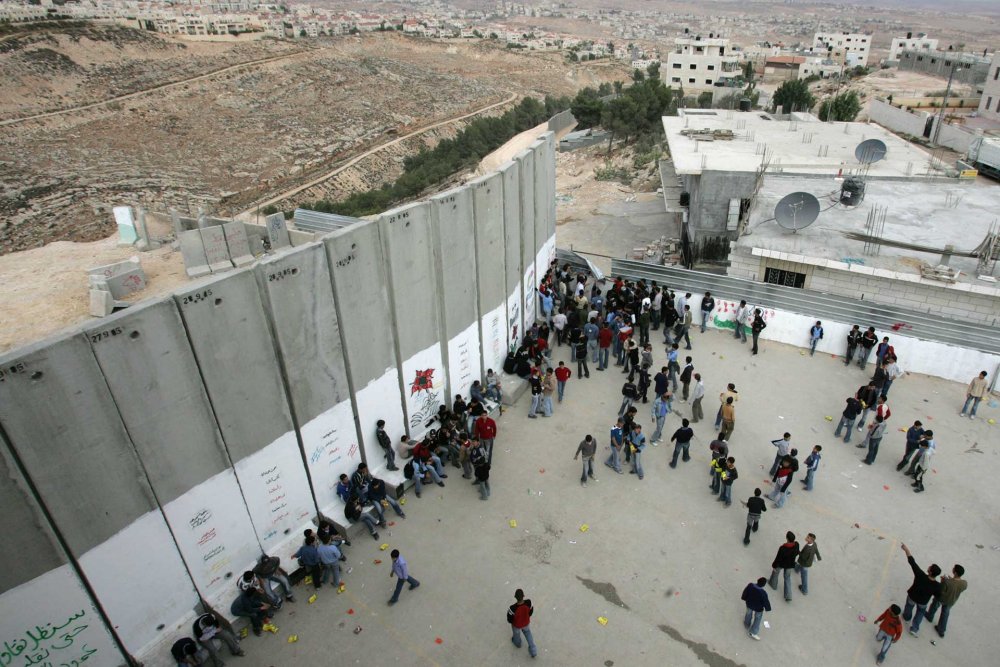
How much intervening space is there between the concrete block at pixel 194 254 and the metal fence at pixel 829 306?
12.2 meters

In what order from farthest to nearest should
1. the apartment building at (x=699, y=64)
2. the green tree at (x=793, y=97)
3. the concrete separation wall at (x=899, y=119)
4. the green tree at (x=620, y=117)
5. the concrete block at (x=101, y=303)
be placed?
1. the apartment building at (x=699, y=64)
2. the green tree at (x=793, y=97)
3. the green tree at (x=620, y=117)
4. the concrete separation wall at (x=899, y=119)
5. the concrete block at (x=101, y=303)

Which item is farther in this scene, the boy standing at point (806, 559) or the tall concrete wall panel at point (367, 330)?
the tall concrete wall panel at point (367, 330)

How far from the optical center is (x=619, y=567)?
1035 cm

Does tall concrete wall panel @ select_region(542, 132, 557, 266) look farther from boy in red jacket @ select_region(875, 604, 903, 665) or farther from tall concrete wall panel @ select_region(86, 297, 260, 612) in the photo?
boy in red jacket @ select_region(875, 604, 903, 665)

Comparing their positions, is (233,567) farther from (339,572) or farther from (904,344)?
(904,344)

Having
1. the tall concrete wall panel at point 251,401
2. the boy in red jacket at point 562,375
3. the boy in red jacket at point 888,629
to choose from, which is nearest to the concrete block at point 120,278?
the tall concrete wall panel at point 251,401

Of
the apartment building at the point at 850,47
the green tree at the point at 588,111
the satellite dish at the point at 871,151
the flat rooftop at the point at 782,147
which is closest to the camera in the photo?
the satellite dish at the point at 871,151

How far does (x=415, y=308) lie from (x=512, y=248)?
4.35 m

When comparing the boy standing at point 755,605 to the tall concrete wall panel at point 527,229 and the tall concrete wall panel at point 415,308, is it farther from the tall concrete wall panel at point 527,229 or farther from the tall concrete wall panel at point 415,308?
the tall concrete wall panel at point 527,229

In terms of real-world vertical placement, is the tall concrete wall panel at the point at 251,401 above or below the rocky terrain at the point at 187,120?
above

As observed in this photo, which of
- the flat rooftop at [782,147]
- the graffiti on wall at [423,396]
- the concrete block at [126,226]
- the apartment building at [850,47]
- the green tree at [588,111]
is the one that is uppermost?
the concrete block at [126,226]

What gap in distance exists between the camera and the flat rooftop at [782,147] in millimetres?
24453

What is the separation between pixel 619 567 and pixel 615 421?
14.4 feet

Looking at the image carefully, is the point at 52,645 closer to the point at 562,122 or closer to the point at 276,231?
the point at 276,231
